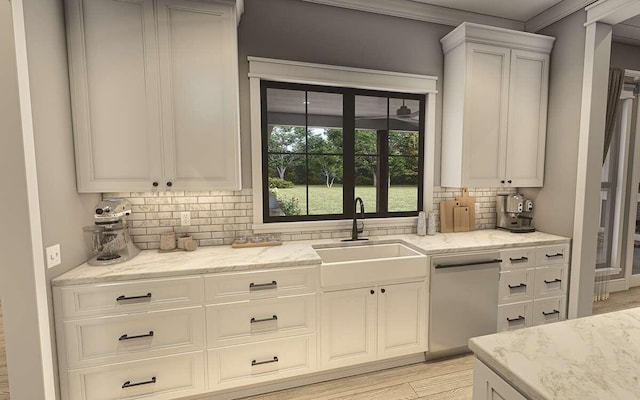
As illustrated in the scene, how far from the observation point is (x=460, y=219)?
3078 mm

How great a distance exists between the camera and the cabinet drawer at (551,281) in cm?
271

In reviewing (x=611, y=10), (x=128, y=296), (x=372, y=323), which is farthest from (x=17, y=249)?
(x=611, y=10)

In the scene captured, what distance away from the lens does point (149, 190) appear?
83.7 inches

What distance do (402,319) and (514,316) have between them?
1.12 m

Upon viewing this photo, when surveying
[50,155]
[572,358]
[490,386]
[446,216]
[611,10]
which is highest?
[611,10]

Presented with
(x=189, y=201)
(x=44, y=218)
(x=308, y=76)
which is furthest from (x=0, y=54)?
(x=308, y=76)

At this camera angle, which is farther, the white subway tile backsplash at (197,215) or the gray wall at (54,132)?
the white subway tile backsplash at (197,215)

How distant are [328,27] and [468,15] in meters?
1.48

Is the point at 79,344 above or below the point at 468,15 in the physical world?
below

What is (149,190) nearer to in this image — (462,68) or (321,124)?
(321,124)

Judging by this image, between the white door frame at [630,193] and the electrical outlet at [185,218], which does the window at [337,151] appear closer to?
the electrical outlet at [185,218]

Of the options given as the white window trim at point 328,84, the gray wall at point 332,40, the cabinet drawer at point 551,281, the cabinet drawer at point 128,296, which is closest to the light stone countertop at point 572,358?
the cabinet drawer at point 128,296

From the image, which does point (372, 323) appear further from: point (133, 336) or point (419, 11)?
point (419, 11)

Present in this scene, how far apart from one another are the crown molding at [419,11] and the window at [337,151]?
0.71 m
